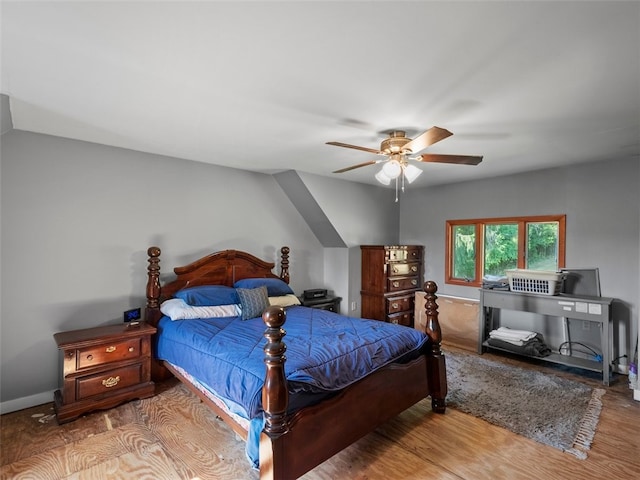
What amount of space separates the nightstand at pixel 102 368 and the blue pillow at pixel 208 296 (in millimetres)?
420

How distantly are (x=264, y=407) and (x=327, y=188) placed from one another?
3.23 meters

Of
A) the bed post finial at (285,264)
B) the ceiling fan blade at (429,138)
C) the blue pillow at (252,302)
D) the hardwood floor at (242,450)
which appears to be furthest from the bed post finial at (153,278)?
the ceiling fan blade at (429,138)

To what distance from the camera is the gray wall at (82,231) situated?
2.71m

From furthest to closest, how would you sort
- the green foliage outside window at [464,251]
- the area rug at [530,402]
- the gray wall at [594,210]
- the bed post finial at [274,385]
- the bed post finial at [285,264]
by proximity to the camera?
the green foliage outside window at [464,251], the bed post finial at [285,264], the gray wall at [594,210], the area rug at [530,402], the bed post finial at [274,385]

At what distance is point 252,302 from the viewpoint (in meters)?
3.34

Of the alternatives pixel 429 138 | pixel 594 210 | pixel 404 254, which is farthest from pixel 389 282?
pixel 429 138

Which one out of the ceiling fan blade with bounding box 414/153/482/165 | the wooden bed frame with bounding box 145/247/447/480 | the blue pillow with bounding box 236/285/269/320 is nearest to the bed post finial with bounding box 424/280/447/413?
the wooden bed frame with bounding box 145/247/447/480

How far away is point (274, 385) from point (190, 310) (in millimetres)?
1769

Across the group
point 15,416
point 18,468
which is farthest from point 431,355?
point 15,416

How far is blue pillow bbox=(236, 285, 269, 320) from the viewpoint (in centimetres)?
328

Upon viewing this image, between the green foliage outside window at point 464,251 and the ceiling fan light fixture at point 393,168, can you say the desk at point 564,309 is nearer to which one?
the green foliage outside window at point 464,251

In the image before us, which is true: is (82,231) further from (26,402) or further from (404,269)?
(404,269)

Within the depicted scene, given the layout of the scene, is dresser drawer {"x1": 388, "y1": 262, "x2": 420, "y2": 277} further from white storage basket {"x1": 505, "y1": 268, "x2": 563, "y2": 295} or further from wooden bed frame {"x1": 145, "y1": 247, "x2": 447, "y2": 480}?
wooden bed frame {"x1": 145, "y1": 247, "x2": 447, "y2": 480}

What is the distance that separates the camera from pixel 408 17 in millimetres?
1327
